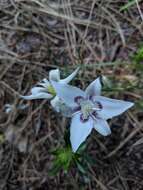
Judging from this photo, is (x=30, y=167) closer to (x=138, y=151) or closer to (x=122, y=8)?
(x=138, y=151)

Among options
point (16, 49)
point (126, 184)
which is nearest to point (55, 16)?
point (16, 49)

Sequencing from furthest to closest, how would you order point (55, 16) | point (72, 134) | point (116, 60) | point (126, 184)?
point (55, 16)
point (116, 60)
point (126, 184)
point (72, 134)

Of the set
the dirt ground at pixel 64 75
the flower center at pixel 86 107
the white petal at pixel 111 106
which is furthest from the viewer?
the dirt ground at pixel 64 75

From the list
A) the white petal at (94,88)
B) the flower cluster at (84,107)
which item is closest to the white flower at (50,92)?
the flower cluster at (84,107)

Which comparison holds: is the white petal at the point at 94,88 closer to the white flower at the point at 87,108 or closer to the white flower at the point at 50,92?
the white flower at the point at 87,108

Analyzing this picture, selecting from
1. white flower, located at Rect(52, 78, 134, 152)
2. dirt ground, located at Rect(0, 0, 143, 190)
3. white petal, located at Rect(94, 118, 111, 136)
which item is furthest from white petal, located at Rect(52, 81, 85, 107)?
dirt ground, located at Rect(0, 0, 143, 190)

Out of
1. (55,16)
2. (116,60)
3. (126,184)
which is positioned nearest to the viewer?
(126,184)

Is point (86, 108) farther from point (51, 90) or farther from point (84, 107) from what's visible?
point (51, 90)

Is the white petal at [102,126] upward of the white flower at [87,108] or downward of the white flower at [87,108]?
downward

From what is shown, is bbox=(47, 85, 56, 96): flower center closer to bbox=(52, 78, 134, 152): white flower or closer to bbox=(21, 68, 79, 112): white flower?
bbox=(21, 68, 79, 112): white flower
